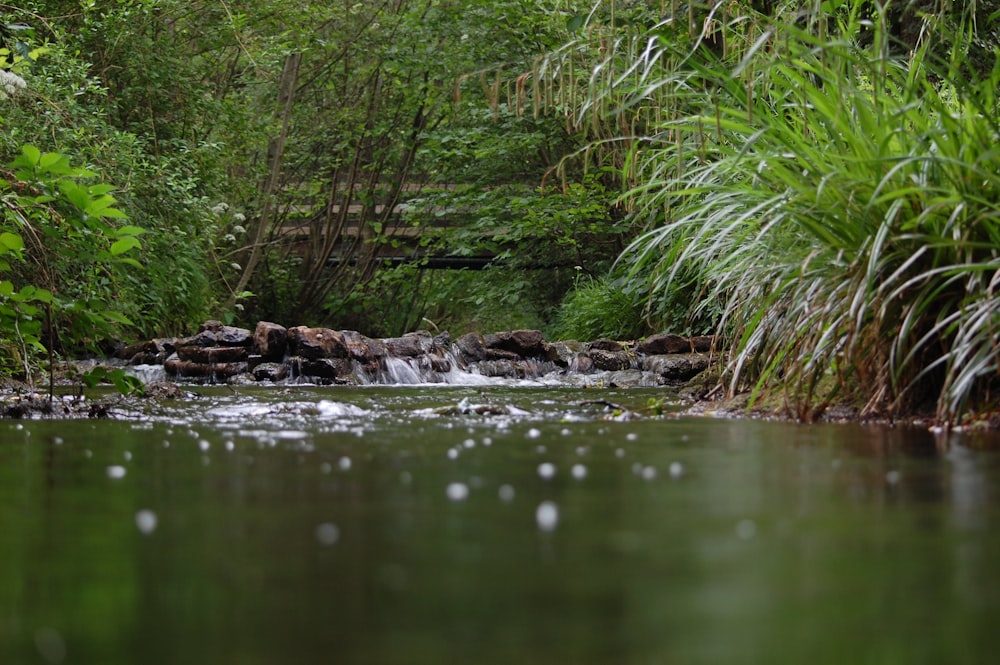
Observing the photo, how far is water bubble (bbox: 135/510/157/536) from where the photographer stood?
1673mm

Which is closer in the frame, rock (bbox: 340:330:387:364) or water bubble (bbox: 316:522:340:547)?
water bubble (bbox: 316:522:340:547)

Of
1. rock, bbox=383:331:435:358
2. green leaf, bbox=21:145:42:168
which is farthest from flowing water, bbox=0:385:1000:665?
rock, bbox=383:331:435:358

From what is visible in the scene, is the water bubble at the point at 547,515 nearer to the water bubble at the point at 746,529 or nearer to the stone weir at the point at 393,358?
the water bubble at the point at 746,529

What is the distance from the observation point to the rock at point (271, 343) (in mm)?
11633

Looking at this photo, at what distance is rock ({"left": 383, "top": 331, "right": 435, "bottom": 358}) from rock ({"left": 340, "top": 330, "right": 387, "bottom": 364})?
174 mm

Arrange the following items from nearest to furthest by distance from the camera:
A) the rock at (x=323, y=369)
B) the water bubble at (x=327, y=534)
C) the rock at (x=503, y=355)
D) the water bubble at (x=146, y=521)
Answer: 1. the water bubble at (x=327, y=534)
2. the water bubble at (x=146, y=521)
3. the rock at (x=323, y=369)
4. the rock at (x=503, y=355)

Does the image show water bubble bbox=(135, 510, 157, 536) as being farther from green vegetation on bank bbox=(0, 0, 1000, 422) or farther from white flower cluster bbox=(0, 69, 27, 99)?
white flower cluster bbox=(0, 69, 27, 99)

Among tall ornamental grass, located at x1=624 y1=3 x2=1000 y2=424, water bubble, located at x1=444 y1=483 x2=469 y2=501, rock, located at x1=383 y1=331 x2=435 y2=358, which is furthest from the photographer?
rock, located at x1=383 y1=331 x2=435 y2=358

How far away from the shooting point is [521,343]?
12391 mm

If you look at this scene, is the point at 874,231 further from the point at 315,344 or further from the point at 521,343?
the point at 521,343

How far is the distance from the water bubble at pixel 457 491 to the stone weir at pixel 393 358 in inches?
328

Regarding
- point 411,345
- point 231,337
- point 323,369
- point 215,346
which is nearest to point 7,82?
point 323,369

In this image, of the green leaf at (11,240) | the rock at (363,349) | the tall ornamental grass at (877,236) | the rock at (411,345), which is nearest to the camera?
the tall ornamental grass at (877,236)

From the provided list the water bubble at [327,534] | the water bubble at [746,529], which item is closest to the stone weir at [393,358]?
the water bubble at [746,529]
